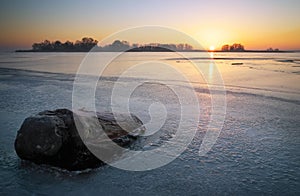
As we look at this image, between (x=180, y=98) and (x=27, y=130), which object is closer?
(x=27, y=130)

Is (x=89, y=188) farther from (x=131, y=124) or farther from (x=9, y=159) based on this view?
(x=131, y=124)

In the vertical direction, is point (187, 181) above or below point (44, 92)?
below

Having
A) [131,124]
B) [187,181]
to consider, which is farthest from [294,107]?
[187,181]

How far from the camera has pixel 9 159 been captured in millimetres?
3889

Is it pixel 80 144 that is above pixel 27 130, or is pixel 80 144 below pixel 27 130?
below

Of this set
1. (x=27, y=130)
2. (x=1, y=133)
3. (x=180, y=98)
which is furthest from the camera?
(x=180, y=98)

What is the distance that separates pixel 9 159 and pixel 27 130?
23.2 inches

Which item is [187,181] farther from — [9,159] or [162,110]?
[162,110]

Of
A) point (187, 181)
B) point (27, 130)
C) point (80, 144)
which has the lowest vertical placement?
point (187, 181)

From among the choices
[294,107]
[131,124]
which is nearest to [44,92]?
[131,124]

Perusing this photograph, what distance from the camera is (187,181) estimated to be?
10.9 feet

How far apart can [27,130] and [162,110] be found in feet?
13.4

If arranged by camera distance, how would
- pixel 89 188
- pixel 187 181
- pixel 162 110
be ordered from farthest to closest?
pixel 162 110 < pixel 187 181 < pixel 89 188

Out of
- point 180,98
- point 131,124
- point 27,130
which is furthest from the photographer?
point 180,98
